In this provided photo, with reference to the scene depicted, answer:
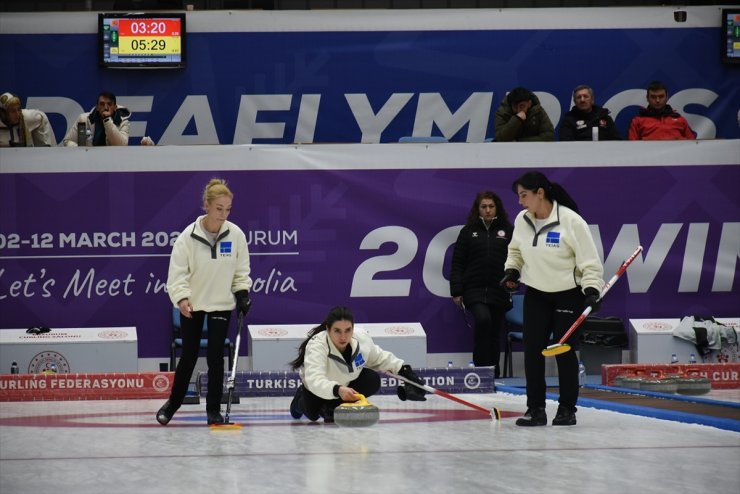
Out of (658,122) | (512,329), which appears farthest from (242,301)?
(658,122)

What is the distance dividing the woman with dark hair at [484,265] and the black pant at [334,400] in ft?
12.4

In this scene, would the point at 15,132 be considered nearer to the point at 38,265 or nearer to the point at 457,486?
the point at 38,265

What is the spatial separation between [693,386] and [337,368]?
334 cm

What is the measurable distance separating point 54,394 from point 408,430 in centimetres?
424

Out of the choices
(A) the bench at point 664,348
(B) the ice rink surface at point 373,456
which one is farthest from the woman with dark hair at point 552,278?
(A) the bench at point 664,348

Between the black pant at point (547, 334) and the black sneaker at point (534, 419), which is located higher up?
the black pant at point (547, 334)

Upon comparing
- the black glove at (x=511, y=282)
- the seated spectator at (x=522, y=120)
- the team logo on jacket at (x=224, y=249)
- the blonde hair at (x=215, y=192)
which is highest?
the seated spectator at (x=522, y=120)

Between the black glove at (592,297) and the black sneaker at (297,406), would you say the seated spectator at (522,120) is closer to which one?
the black sneaker at (297,406)

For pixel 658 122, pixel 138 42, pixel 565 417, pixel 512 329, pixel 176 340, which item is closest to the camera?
pixel 565 417

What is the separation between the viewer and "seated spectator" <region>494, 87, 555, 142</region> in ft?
41.3

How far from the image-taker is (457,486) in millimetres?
4891

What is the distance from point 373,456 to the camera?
5891 millimetres

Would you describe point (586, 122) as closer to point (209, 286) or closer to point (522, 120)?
point (522, 120)

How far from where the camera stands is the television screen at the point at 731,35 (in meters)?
13.8
